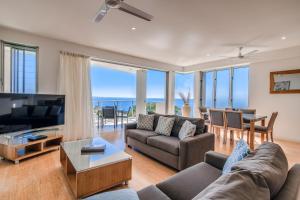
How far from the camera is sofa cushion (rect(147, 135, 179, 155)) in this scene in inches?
102

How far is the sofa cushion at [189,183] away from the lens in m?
1.36

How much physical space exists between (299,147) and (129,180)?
14.0 ft

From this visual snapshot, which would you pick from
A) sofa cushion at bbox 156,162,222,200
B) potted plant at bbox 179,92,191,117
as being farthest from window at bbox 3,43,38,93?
potted plant at bbox 179,92,191,117

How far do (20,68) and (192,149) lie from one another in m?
4.13

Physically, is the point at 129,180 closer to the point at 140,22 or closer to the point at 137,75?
the point at 140,22

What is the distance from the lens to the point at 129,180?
2250mm

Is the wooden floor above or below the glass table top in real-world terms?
below

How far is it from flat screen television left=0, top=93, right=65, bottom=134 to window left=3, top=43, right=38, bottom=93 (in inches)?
33.2

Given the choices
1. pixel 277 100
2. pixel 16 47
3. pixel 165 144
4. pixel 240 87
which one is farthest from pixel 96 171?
pixel 240 87

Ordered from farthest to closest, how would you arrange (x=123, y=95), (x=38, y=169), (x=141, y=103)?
(x=123, y=95) < (x=141, y=103) < (x=38, y=169)

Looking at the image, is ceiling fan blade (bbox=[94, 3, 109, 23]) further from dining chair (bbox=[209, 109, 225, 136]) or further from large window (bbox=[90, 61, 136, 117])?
large window (bbox=[90, 61, 136, 117])

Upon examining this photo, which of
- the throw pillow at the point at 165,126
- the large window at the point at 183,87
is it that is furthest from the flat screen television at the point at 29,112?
the large window at the point at 183,87

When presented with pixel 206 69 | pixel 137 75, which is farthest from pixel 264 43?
pixel 137 75

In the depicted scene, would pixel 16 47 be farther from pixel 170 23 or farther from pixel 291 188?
pixel 291 188
